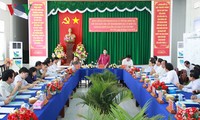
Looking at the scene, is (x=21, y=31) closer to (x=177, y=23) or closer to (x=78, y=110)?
(x=177, y=23)

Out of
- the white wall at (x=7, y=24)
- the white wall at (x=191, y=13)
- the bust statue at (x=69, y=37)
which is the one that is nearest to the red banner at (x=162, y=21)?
the white wall at (x=191, y=13)

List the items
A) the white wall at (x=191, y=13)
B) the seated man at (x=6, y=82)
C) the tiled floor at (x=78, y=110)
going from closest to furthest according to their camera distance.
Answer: the seated man at (x=6, y=82) → the tiled floor at (x=78, y=110) → the white wall at (x=191, y=13)

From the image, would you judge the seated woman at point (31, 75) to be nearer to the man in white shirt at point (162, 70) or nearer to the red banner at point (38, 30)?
the man in white shirt at point (162, 70)

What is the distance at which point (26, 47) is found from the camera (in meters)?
11.7

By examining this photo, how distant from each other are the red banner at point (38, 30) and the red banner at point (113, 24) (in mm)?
1951

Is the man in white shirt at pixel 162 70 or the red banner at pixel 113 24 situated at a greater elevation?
the red banner at pixel 113 24

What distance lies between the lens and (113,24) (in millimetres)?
10547

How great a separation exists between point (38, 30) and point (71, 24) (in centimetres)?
145

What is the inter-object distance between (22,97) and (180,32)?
881cm

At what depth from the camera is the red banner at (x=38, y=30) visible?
9.77 meters

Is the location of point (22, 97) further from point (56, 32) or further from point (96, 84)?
point (56, 32)

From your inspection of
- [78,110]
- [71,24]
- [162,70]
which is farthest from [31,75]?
[71,24]

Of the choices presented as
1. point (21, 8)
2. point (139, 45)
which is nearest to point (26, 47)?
point (21, 8)

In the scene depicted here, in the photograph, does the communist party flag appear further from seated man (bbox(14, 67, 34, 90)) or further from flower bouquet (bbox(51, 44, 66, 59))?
seated man (bbox(14, 67, 34, 90))
